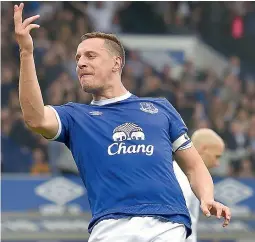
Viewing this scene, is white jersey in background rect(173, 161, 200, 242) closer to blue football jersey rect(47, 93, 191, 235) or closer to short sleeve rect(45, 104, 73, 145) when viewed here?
blue football jersey rect(47, 93, 191, 235)

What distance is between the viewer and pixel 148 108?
601 centimetres

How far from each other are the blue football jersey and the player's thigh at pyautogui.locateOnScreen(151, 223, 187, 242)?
0.04m

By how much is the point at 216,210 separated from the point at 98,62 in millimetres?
1158

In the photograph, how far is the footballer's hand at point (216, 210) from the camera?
559cm

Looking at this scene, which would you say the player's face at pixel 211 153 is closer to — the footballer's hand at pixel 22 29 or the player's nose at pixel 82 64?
the player's nose at pixel 82 64

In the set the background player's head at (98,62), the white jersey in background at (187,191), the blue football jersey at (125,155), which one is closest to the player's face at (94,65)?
the background player's head at (98,62)

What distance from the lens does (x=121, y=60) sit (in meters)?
6.20

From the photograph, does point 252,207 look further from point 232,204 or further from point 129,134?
point 129,134

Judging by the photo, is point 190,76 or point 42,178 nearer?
point 42,178

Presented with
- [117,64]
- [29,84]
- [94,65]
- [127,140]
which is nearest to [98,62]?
[94,65]

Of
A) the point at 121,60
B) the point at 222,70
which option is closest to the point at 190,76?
the point at 222,70

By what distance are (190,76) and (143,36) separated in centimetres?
178

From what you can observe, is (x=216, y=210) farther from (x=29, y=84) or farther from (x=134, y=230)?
(x=29, y=84)

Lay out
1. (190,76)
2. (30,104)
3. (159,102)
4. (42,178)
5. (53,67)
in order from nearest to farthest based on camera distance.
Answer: (30,104)
(159,102)
(42,178)
(53,67)
(190,76)
